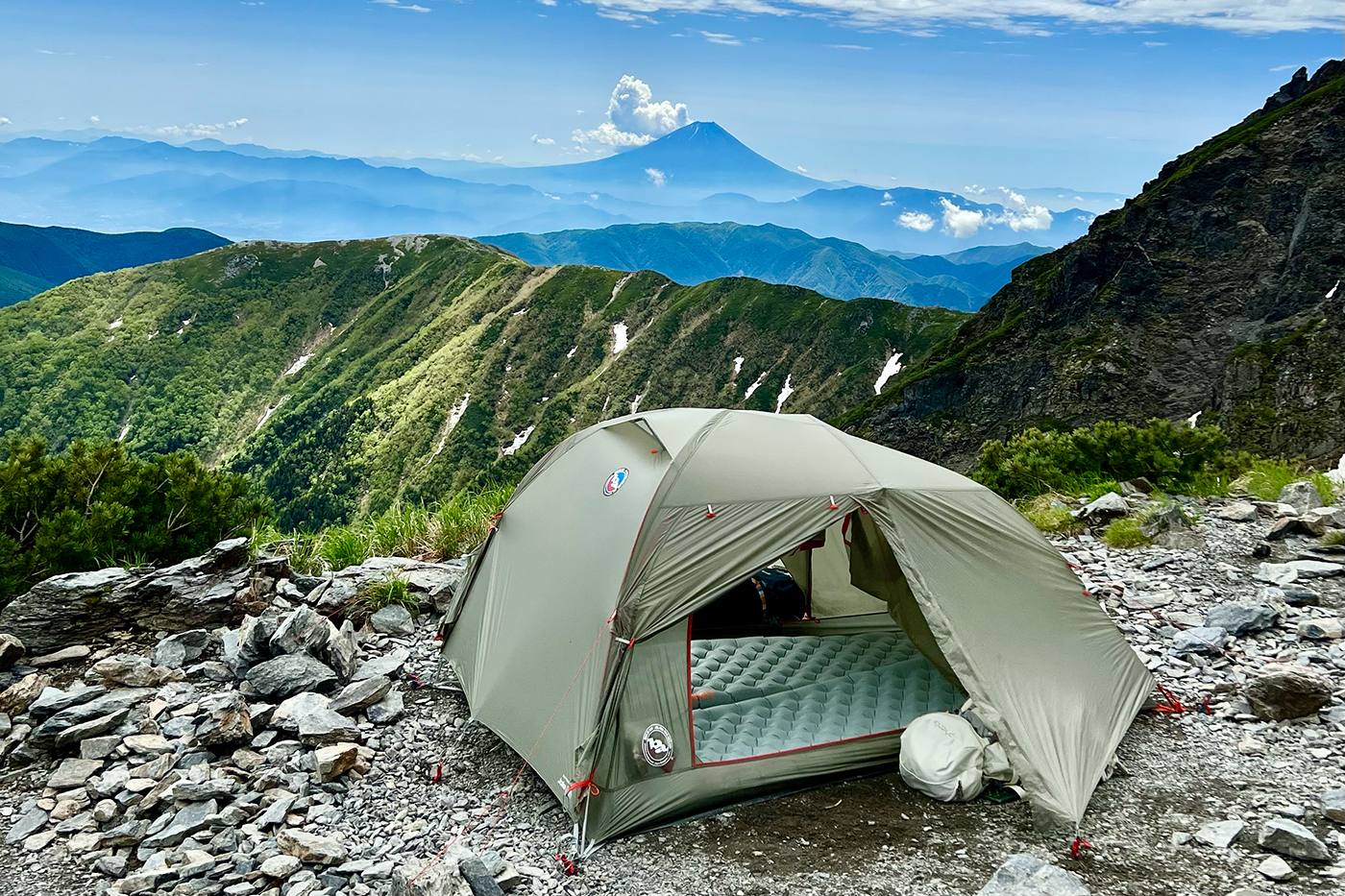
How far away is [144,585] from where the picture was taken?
9.95 metres

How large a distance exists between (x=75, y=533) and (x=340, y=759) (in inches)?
212

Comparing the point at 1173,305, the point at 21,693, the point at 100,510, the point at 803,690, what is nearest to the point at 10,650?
the point at 21,693

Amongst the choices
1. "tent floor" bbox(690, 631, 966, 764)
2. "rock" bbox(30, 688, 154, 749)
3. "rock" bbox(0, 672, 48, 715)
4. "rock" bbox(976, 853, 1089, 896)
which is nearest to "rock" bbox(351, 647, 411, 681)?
"rock" bbox(30, 688, 154, 749)

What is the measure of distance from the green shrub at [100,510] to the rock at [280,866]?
5862 mm

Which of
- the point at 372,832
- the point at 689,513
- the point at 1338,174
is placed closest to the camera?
the point at 372,832

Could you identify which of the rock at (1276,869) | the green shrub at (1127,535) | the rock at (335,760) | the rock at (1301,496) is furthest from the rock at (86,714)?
the rock at (1301,496)

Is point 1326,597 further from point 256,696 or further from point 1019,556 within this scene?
point 256,696

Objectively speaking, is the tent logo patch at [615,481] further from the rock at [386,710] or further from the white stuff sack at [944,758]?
the white stuff sack at [944,758]

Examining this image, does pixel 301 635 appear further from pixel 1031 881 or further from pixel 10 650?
pixel 1031 881

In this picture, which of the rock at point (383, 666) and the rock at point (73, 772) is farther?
the rock at point (383, 666)

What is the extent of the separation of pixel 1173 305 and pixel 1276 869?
365ft

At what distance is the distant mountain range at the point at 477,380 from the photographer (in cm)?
15238

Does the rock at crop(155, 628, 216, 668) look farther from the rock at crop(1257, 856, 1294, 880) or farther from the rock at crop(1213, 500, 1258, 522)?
the rock at crop(1213, 500, 1258, 522)

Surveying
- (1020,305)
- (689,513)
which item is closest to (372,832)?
(689,513)
